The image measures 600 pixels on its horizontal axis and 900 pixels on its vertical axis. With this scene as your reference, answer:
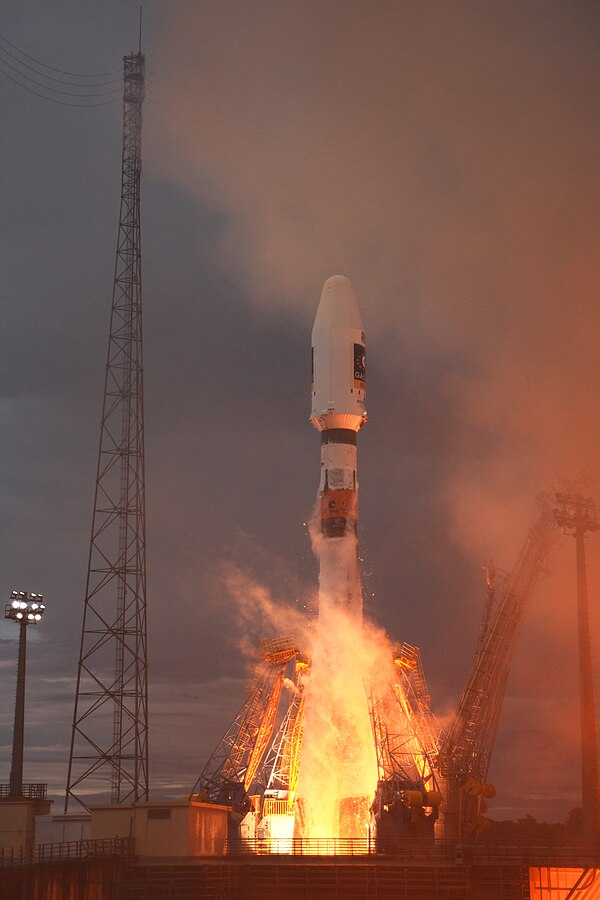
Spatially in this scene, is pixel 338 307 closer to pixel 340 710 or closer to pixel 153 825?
pixel 340 710

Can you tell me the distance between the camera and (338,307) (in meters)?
74.1

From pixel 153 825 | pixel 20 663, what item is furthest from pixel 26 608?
pixel 153 825

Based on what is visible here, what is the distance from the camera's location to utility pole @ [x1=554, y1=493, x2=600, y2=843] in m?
77.9

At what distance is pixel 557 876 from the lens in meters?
62.1

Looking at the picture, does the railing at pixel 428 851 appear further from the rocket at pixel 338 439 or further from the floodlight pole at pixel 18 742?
the floodlight pole at pixel 18 742

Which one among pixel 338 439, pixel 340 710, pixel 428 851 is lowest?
pixel 428 851

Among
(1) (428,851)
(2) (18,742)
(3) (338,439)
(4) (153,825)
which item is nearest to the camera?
(4) (153,825)

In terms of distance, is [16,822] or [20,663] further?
[20,663]

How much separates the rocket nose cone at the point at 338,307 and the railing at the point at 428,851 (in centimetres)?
2953

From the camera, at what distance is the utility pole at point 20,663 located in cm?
7662

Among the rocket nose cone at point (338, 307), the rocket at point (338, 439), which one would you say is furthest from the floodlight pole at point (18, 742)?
the rocket nose cone at point (338, 307)

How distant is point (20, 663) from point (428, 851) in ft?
96.4

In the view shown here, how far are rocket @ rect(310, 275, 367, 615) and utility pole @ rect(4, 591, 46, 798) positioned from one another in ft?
64.3

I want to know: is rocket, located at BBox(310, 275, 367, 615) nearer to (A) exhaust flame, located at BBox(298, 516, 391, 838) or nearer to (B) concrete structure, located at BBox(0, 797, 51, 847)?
(A) exhaust flame, located at BBox(298, 516, 391, 838)
